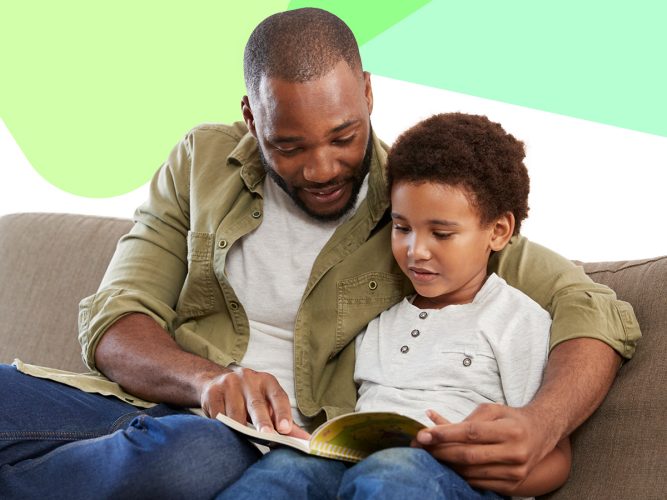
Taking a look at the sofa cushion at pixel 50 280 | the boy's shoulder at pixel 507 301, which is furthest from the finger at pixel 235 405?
the sofa cushion at pixel 50 280

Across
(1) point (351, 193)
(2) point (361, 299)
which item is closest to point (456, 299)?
(2) point (361, 299)

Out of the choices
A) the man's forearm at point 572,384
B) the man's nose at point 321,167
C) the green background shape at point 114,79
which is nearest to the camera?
the man's forearm at point 572,384

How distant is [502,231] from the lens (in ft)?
5.98

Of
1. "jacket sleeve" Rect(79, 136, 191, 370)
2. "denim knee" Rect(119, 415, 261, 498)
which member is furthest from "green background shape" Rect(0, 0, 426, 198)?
"denim knee" Rect(119, 415, 261, 498)

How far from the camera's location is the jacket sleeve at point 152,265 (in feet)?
6.68

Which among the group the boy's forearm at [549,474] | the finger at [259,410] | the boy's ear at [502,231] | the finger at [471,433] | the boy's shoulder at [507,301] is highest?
the boy's ear at [502,231]

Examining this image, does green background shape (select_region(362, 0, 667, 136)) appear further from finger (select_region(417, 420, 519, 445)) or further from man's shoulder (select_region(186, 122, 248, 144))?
finger (select_region(417, 420, 519, 445))

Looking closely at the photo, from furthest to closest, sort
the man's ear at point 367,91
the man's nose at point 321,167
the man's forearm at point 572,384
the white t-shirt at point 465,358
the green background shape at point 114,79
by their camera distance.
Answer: the green background shape at point 114,79, the man's ear at point 367,91, the man's nose at point 321,167, the white t-shirt at point 465,358, the man's forearm at point 572,384

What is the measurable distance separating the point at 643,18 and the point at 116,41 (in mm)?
1890

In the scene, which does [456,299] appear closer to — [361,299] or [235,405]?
[361,299]

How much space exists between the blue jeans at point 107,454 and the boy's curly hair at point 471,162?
0.62 meters

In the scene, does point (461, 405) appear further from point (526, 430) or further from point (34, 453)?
point (34, 453)

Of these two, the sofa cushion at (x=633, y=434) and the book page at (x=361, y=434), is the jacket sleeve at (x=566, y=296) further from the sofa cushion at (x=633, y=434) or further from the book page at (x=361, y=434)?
the book page at (x=361, y=434)

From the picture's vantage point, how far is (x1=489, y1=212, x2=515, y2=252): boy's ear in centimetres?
181
